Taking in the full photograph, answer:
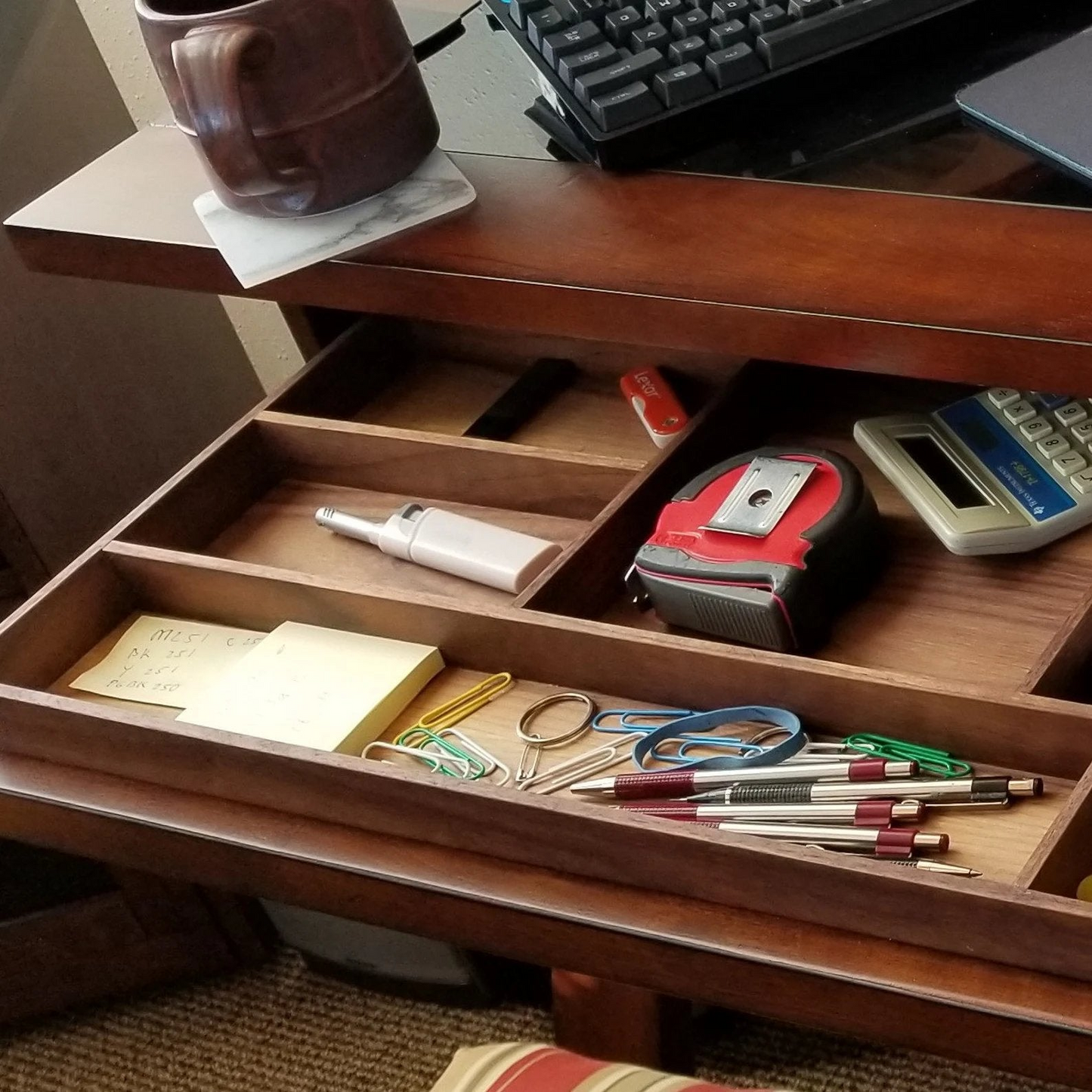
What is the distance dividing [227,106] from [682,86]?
0.20 metres

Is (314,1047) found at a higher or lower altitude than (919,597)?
lower

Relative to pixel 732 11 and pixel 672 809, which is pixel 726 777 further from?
pixel 732 11

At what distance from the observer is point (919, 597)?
0.62m

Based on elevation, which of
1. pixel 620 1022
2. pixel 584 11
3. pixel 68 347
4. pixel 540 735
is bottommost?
pixel 620 1022

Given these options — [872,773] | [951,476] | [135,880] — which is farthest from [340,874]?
[135,880]

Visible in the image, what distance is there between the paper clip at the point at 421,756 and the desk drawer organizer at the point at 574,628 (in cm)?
2

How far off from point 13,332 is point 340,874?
0.62 metres

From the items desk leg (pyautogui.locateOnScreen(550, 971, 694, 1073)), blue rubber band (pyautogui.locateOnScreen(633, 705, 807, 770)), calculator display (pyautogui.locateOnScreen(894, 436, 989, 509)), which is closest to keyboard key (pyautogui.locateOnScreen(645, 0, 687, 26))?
calculator display (pyautogui.locateOnScreen(894, 436, 989, 509))

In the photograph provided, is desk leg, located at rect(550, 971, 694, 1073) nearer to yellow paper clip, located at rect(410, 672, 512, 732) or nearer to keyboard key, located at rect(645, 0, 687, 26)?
yellow paper clip, located at rect(410, 672, 512, 732)

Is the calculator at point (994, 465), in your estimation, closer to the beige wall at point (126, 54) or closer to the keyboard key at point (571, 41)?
the keyboard key at point (571, 41)

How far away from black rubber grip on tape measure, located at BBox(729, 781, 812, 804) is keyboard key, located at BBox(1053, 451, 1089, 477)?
0.64ft

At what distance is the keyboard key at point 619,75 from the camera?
0.64 m

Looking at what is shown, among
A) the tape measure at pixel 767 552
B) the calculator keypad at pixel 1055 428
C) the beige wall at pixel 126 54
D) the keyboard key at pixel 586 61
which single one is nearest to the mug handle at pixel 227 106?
the keyboard key at pixel 586 61

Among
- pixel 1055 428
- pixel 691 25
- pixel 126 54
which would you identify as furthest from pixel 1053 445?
pixel 126 54
